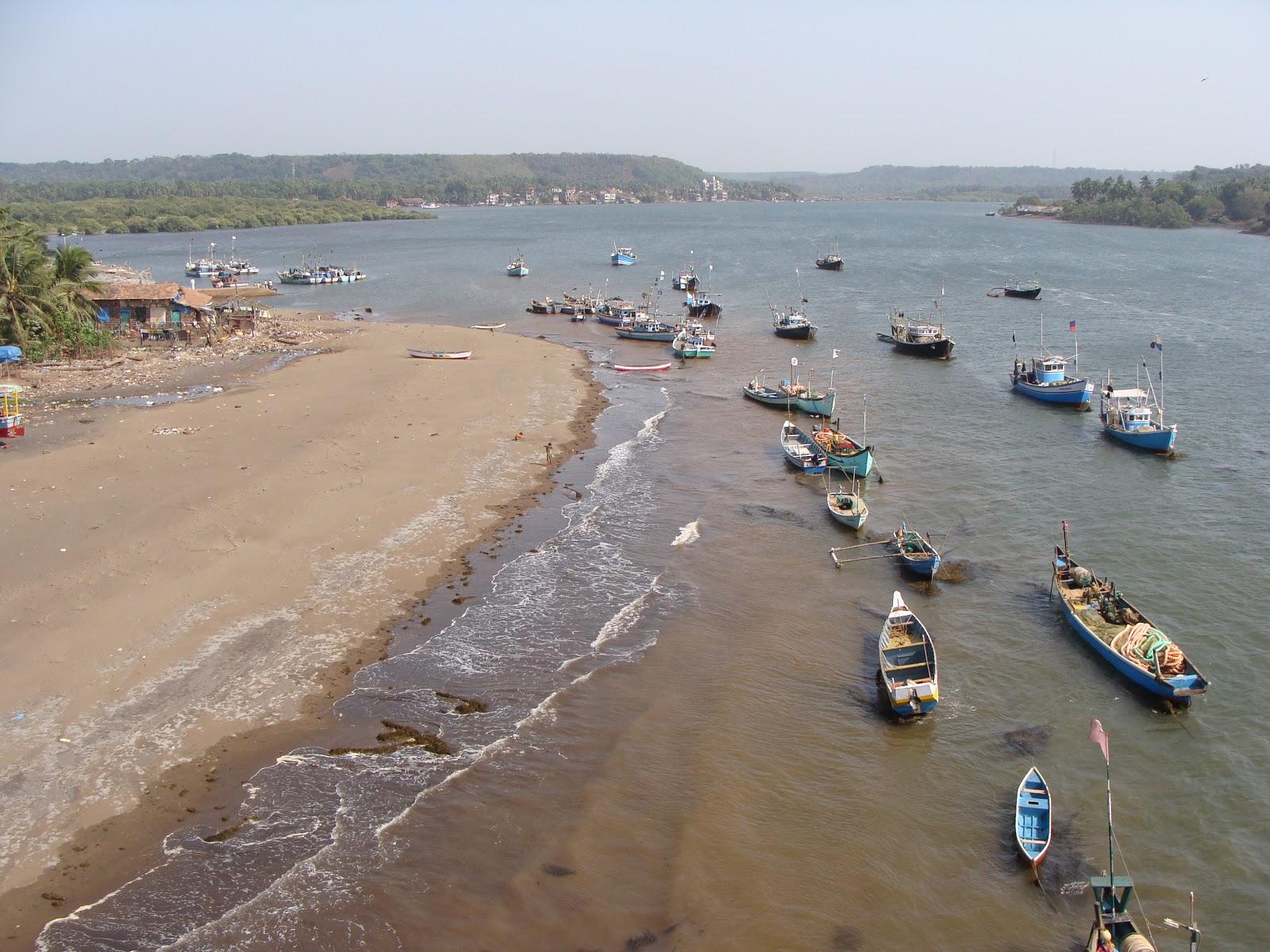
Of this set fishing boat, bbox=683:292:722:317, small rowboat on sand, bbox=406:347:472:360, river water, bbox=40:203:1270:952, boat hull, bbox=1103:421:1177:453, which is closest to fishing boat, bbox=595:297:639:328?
fishing boat, bbox=683:292:722:317

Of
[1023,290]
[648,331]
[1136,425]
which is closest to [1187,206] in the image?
[1023,290]

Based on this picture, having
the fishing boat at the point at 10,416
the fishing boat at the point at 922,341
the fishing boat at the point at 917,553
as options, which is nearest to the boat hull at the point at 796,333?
the fishing boat at the point at 922,341

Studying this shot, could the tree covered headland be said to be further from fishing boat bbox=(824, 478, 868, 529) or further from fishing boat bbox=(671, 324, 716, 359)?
fishing boat bbox=(824, 478, 868, 529)

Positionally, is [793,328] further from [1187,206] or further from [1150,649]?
[1187,206]

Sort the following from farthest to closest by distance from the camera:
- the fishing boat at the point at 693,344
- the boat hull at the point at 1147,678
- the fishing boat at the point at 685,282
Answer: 1. the fishing boat at the point at 685,282
2. the fishing boat at the point at 693,344
3. the boat hull at the point at 1147,678

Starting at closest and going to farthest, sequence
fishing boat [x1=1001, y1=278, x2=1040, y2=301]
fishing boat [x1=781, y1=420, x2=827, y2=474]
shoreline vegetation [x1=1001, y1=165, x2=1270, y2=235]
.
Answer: fishing boat [x1=781, y1=420, x2=827, y2=474] → fishing boat [x1=1001, y1=278, x2=1040, y2=301] → shoreline vegetation [x1=1001, y1=165, x2=1270, y2=235]

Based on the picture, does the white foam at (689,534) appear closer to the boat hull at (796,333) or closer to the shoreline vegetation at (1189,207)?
the boat hull at (796,333)

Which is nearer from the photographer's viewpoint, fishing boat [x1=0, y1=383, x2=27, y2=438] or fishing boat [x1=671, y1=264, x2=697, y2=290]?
fishing boat [x1=0, y1=383, x2=27, y2=438]

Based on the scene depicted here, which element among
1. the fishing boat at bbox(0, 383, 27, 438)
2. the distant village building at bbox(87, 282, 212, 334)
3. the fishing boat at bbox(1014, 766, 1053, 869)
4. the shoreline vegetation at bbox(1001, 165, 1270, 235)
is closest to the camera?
the fishing boat at bbox(1014, 766, 1053, 869)
